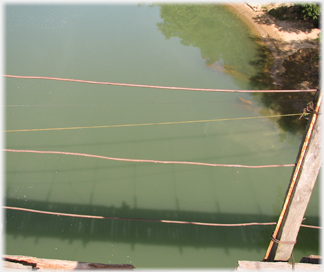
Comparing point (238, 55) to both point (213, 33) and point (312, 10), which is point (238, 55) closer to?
point (213, 33)

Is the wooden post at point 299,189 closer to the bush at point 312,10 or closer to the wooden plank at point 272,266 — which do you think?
the wooden plank at point 272,266

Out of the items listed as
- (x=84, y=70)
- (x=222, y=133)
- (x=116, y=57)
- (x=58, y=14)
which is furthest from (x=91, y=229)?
(x=58, y=14)

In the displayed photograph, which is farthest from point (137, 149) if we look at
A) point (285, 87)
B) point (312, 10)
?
point (312, 10)

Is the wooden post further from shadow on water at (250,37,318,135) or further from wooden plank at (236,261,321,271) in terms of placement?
shadow on water at (250,37,318,135)

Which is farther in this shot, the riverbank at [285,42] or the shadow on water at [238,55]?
the riverbank at [285,42]

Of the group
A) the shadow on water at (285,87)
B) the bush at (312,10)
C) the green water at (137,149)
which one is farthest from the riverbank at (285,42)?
the green water at (137,149)

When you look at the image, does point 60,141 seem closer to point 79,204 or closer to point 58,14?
point 79,204

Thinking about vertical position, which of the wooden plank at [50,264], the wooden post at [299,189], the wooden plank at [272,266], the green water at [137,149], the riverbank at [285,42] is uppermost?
the riverbank at [285,42]
